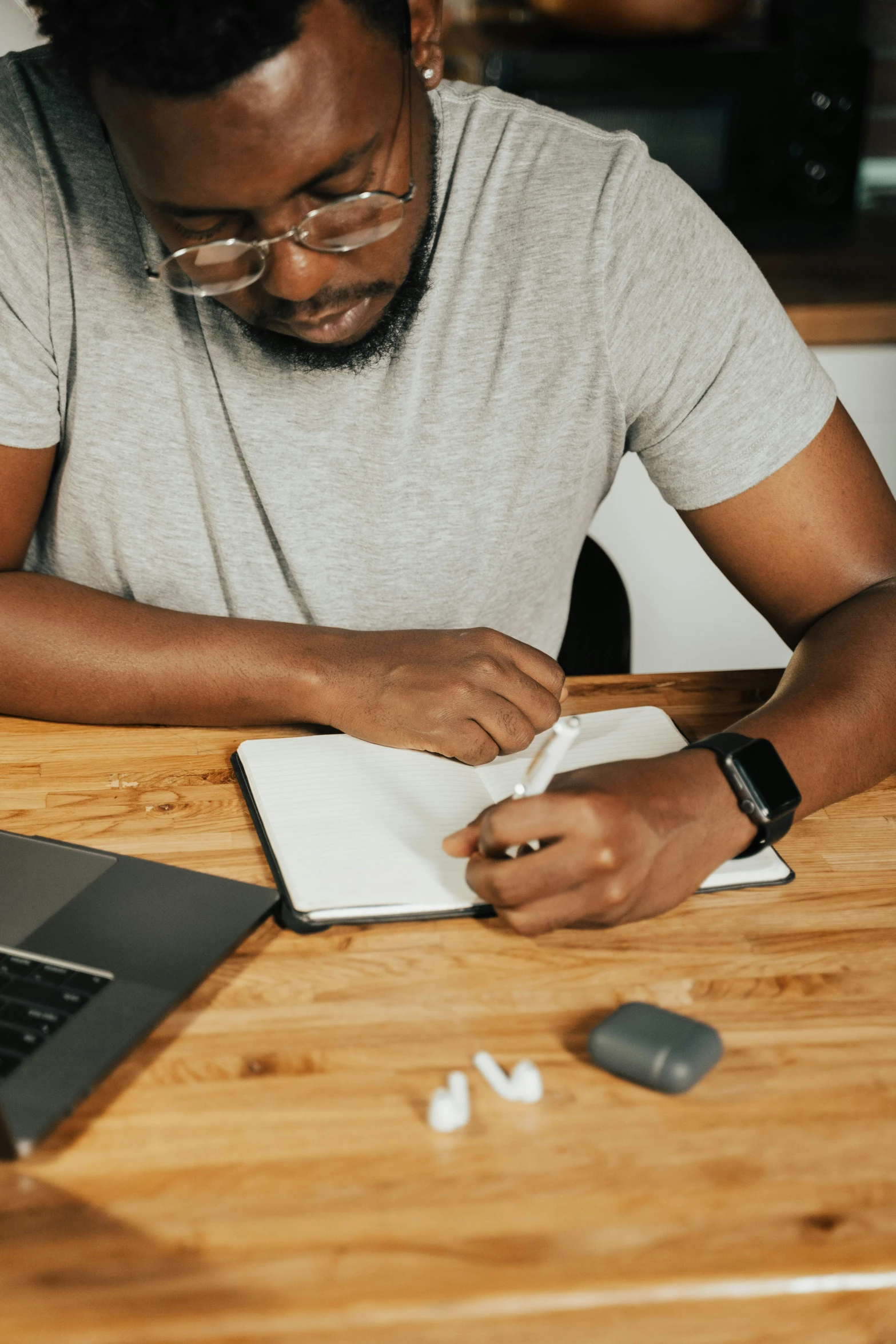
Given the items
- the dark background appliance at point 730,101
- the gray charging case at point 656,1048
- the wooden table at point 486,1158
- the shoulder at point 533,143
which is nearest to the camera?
the wooden table at point 486,1158

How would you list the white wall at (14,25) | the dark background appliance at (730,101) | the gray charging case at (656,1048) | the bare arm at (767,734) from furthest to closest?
the dark background appliance at (730,101)
the white wall at (14,25)
the bare arm at (767,734)
the gray charging case at (656,1048)

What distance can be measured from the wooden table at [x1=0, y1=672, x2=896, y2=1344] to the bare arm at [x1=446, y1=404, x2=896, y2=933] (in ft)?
0.14

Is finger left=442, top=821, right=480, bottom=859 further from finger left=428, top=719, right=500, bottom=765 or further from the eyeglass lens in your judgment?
the eyeglass lens

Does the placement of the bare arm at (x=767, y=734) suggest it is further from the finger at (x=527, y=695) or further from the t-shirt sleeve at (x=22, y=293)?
the t-shirt sleeve at (x=22, y=293)

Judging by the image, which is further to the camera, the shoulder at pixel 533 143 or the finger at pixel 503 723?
the shoulder at pixel 533 143

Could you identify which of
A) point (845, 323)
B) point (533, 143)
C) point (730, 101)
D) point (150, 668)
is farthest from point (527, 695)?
point (730, 101)

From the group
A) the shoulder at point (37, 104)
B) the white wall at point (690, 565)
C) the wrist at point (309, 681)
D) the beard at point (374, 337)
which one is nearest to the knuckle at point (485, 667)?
the wrist at point (309, 681)

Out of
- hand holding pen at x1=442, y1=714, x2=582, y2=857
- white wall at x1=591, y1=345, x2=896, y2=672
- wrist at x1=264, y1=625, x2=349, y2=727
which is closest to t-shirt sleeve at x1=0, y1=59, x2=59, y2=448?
Result: wrist at x1=264, y1=625, x2=349, y2=727

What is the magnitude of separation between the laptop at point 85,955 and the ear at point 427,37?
0.68 metres

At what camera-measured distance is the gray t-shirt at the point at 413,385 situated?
1049mm

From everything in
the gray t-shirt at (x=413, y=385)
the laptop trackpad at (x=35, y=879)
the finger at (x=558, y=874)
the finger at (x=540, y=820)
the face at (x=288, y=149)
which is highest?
the face at (x=288, y=149)

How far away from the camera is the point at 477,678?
0.93 metres

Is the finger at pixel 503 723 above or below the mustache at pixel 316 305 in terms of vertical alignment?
below

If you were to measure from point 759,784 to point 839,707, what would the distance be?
16 centimetres
